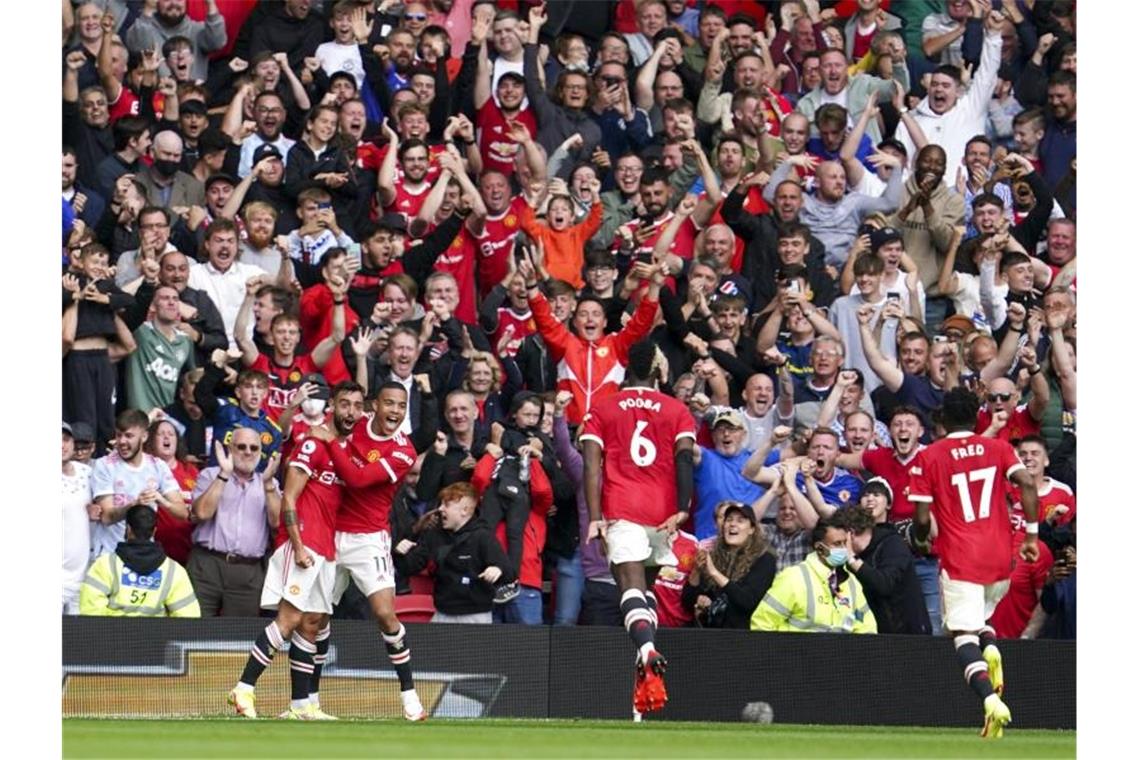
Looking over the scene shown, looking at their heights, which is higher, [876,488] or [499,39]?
[499,39]

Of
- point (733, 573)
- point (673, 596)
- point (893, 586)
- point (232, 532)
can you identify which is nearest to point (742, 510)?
point (733, 573)

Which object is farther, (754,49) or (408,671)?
(754,49)

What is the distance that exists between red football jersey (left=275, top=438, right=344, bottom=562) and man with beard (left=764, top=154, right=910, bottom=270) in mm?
5255

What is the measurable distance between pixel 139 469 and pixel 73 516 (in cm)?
55

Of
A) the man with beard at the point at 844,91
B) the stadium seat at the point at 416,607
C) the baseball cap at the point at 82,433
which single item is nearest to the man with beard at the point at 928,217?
the man with beard at the point at 844,91

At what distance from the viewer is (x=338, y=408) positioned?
13336 millimetres

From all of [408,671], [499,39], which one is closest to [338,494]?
[408,671]

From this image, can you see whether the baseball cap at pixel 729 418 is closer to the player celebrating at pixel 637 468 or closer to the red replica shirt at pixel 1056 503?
the player celebrating at pixel 637 468

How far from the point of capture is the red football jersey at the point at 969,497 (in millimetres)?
11906

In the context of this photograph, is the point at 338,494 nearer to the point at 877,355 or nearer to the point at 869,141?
Answer: the point at 877,355

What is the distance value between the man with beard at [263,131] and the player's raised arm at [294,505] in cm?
424

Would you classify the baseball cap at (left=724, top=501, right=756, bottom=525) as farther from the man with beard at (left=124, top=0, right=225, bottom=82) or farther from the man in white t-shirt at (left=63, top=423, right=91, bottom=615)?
the man with beard at (left=124, top=0, right=225, bottom=82)

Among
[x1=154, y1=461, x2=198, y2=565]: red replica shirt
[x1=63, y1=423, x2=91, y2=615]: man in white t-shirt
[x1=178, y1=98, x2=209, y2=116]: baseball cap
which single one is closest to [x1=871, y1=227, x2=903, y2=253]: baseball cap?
[x1=178, y1=98, x2=209, y2=116]: baseball cap

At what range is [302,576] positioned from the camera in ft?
39.3
